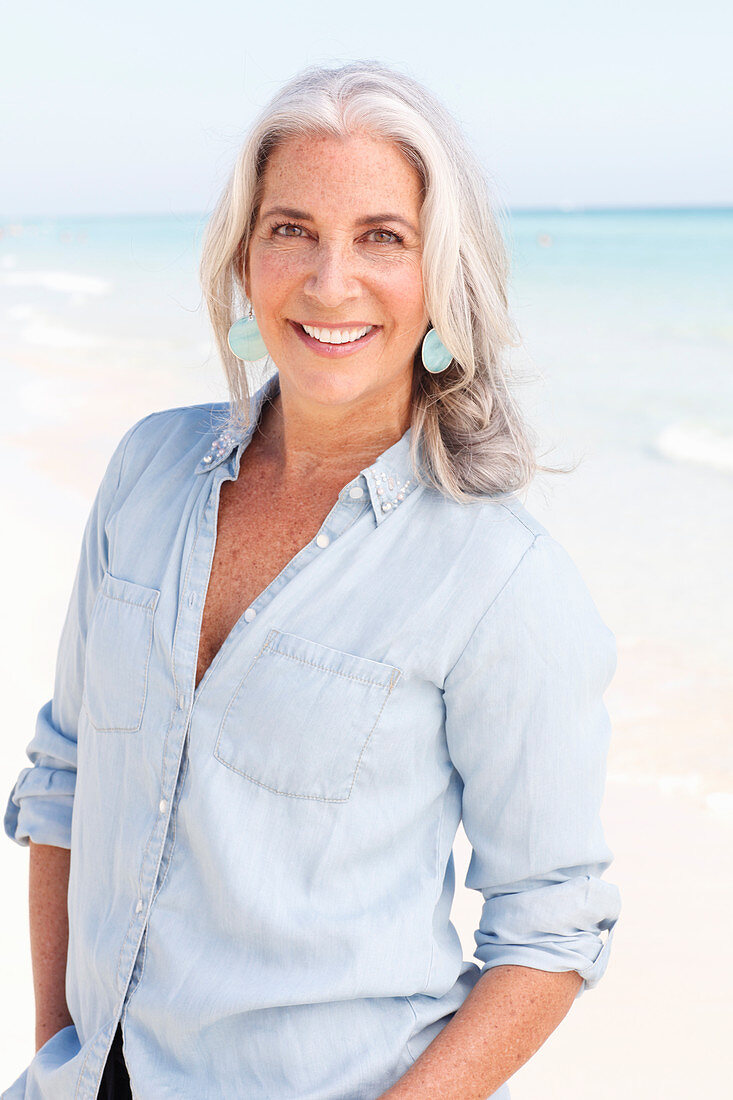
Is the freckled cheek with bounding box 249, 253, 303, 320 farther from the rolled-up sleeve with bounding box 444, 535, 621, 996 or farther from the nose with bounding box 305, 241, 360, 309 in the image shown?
the rolled-up sleeve with bounding box 444, 535, 621, 996

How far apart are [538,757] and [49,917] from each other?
0.86 meters

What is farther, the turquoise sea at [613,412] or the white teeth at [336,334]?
the turquoise sea at [613,412]

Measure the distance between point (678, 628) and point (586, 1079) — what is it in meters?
3.08

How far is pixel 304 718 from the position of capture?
1.37 metres

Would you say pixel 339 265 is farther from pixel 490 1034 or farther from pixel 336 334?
pixel 490 1034

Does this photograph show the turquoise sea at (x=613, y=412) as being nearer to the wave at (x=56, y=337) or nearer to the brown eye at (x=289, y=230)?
the wave at (x=56, y=337)

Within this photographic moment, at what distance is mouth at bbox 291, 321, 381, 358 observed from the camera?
56.3 inches

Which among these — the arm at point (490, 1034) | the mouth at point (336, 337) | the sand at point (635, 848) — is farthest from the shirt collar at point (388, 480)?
the arm at point (490, 1034)

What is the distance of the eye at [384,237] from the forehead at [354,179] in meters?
0.03

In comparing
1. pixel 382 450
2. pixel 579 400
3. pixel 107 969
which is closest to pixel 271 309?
pixel 382 450

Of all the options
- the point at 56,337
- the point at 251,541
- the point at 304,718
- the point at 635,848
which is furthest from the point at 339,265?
the point at 56,337

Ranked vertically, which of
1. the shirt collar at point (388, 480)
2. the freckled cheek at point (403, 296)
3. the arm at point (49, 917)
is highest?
the freckled cheek at point (403, 296)

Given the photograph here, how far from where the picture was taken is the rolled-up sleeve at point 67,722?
169 centimetres

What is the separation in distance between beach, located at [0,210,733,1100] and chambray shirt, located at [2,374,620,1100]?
25cm
